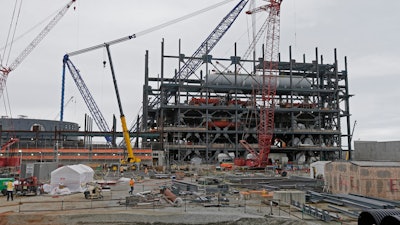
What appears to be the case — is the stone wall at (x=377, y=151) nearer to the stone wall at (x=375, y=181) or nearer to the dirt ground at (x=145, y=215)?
the stone wall at (x=375, y=181)

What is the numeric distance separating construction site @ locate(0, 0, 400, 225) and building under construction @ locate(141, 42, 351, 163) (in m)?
0.40

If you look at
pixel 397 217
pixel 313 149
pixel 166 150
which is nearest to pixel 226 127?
pixel 166 150

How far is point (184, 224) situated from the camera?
21.9 meters

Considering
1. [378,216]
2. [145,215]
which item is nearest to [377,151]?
[145,215]

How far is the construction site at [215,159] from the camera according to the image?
81.8ft

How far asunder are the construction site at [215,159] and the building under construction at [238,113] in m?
0.40

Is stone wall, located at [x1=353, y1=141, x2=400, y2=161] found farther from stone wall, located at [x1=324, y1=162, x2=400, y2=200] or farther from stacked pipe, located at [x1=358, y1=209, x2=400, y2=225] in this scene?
stacked pipe, located at [x1=358, y1=209, x2=400, y2=225]

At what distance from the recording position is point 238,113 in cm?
10650

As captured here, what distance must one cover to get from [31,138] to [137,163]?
54.2 m

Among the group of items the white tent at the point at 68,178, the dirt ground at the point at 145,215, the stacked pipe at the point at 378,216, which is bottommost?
the dirt ground at the point at 145,215

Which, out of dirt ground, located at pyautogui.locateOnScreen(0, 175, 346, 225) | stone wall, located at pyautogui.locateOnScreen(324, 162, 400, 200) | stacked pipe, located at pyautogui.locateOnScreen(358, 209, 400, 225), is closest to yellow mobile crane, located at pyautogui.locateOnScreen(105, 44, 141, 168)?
dirt ground, located at pyautogui.locateOnScreen(0, 175, 346, 225)

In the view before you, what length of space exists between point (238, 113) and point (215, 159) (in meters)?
15.8

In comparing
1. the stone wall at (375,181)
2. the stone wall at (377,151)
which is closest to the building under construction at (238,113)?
the stone wall at (377,151)

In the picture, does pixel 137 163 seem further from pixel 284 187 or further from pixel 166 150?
pixel 284 187
